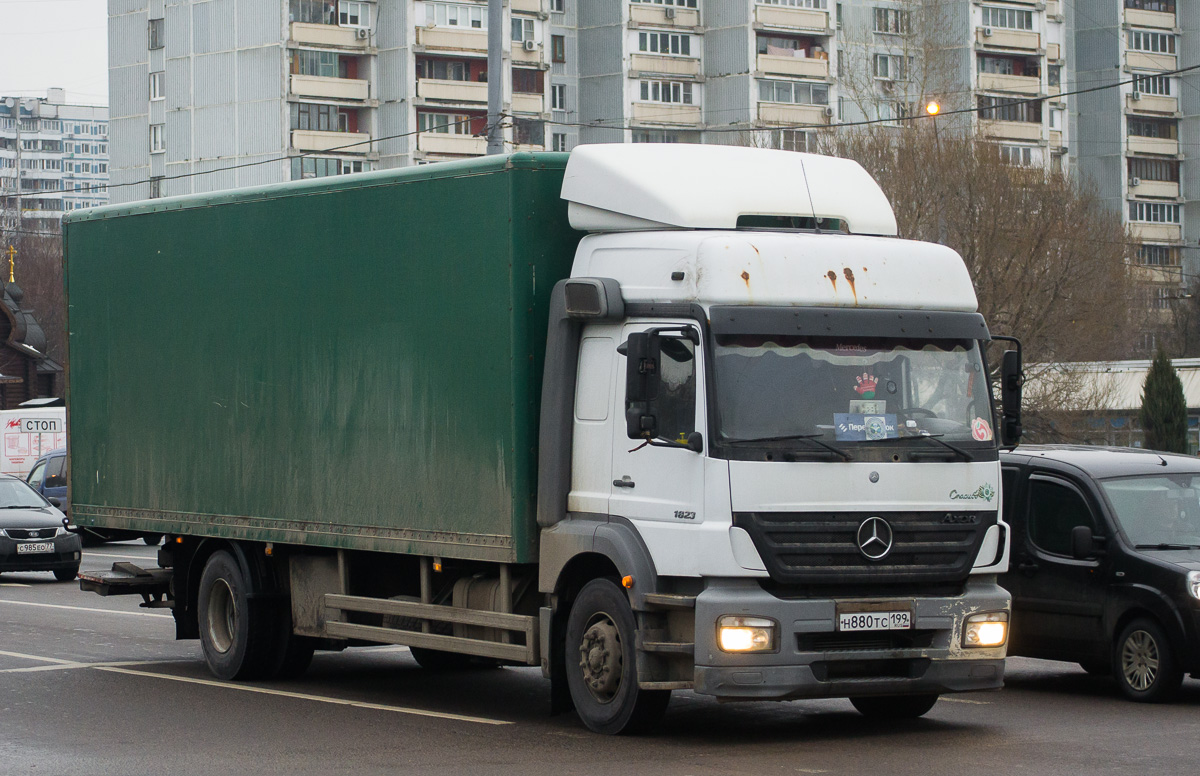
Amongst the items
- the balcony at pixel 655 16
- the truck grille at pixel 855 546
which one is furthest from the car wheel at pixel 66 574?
the balcony at pixel 655 16

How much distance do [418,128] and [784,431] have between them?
7170 centimetres

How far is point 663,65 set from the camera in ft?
284

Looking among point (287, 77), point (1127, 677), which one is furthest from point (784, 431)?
point (287, 77)

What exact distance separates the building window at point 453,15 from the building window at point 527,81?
3857 mm

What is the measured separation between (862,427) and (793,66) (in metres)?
78.2

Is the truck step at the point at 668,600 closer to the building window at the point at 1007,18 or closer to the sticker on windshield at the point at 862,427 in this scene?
the sticker on windshield at the point at 862,427

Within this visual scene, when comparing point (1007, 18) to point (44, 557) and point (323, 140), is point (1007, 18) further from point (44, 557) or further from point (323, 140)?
point (44, 557)

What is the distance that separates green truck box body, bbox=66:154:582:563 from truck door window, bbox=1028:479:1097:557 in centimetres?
404

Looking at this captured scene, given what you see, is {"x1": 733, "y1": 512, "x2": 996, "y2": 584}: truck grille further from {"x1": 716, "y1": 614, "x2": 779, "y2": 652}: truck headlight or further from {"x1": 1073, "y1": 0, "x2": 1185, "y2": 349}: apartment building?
{"x1": 1073, "y1": 0, "x2": 1185, "y2": 349}: apartment building

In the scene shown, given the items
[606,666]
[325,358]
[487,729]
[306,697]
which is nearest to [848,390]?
[606,666]

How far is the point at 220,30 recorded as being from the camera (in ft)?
263

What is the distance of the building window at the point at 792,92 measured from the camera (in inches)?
3383

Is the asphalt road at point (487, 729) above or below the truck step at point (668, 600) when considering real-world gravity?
below

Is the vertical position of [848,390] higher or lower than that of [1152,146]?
lower
